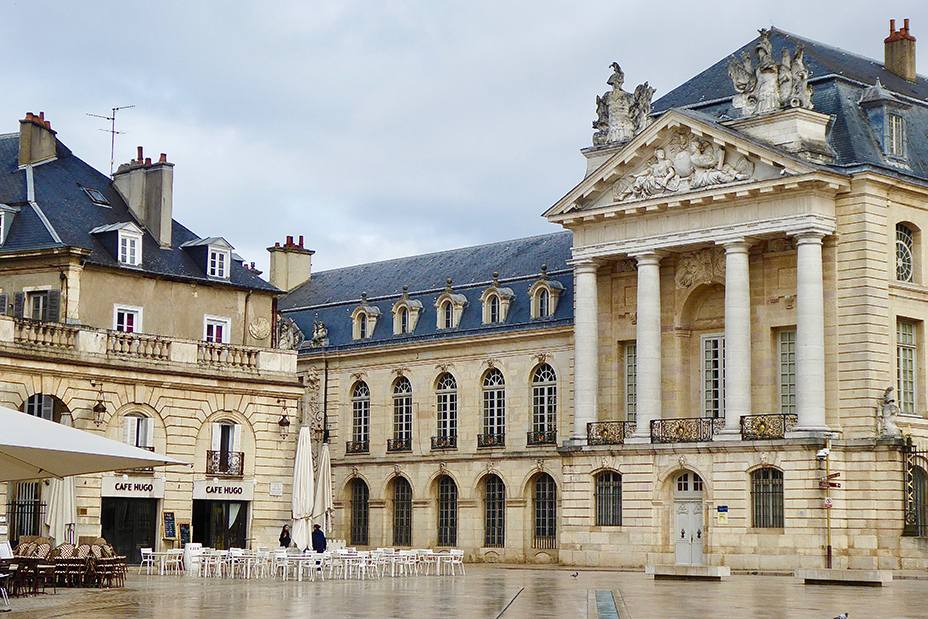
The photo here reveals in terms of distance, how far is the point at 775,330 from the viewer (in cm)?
4569

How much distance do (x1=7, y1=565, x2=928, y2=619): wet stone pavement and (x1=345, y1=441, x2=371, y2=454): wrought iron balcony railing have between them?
2398cm

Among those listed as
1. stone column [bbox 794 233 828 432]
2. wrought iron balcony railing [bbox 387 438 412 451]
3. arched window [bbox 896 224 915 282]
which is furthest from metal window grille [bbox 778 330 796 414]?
wrought iron balcony railing [bbox 387 438 412 451]

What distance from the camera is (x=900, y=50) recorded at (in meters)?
51.1

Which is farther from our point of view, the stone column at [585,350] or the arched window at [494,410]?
the arched window at [494,410]

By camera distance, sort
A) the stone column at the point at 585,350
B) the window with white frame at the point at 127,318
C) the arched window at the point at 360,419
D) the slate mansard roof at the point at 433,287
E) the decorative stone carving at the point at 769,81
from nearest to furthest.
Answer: the window with white frame at the point at 127,318
the decorative stone carving at the point at 769,81
the stone column at the point at 585,350
the slate mansard roof at the point at 433,287
the arched window at the point at 360,419

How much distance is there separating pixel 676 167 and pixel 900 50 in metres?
10.1

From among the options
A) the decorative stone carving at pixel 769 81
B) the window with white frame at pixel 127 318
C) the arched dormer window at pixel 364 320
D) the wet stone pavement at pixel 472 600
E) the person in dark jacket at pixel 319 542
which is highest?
the decorative stone carving at pixel 769 81

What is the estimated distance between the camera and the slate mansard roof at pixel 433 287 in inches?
2191

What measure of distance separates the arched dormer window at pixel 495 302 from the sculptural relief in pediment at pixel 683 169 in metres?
8.67

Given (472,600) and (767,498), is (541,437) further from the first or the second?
(472,600)

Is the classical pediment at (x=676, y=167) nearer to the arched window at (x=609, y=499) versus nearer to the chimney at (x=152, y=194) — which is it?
the arched window at (x=609, y=499)

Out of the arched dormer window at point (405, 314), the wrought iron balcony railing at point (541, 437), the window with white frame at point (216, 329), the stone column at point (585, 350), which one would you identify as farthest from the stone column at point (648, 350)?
the arched dormer window at point (405, 314)

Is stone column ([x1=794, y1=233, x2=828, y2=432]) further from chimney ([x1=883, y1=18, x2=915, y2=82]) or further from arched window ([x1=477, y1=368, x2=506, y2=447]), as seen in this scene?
arched window ([x1=477, y1=368, x2=506, y2=447])

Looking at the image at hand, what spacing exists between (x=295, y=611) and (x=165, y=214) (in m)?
24.6
